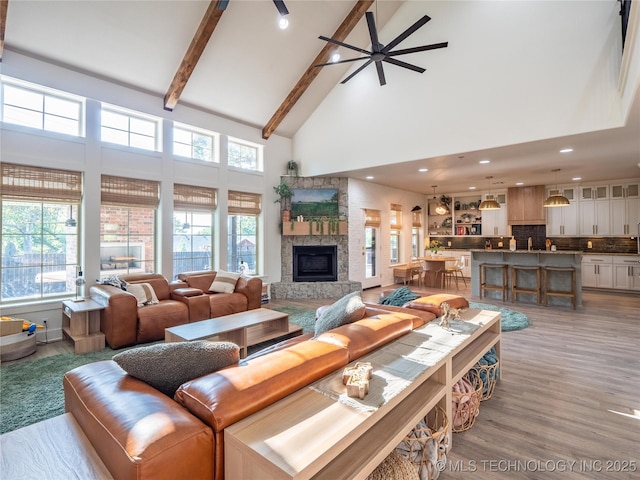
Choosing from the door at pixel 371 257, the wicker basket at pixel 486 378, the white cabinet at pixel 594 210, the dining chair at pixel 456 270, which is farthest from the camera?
the dining chair at pixel 456 270

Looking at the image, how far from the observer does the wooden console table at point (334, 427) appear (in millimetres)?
1023

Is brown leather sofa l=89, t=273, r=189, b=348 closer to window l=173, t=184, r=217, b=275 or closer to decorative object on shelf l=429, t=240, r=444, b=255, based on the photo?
window l=173, t=184, r=217, b=275

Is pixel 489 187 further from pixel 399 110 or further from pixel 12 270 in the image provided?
pixel 12 270

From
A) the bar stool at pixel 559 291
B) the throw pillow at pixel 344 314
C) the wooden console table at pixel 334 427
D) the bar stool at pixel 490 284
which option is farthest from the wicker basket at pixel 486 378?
the bar stool at pixel 490 284

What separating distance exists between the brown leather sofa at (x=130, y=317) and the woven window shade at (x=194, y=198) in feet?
6.41

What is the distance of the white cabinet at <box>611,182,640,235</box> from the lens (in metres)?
7.52

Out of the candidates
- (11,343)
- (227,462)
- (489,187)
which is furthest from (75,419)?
(489,187)

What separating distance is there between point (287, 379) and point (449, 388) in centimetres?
116

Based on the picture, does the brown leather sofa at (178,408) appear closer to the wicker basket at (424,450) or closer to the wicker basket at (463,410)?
the wicker basket at (424,450)

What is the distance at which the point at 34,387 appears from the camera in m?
2.96

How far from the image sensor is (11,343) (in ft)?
11.9

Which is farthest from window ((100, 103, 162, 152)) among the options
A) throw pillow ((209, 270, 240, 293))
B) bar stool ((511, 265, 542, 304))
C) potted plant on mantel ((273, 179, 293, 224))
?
bar stool ((511, 265, 542, 304))

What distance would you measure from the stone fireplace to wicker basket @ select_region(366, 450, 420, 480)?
5.67 metres

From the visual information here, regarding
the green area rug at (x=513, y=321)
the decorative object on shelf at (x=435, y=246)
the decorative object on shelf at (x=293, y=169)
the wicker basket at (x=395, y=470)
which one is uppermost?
the decorative object on shelf at (x=293, y=169)
